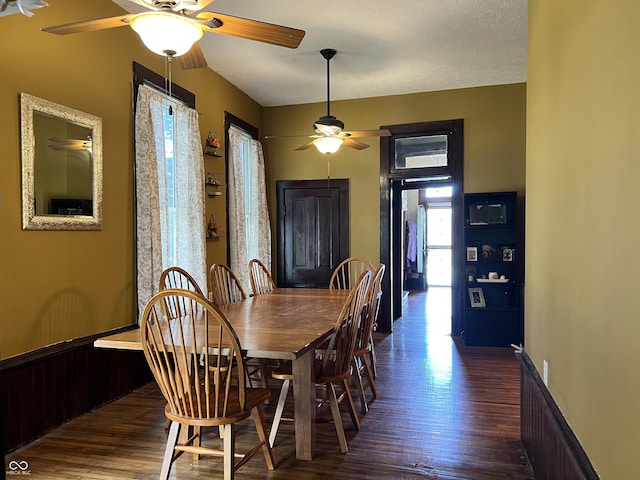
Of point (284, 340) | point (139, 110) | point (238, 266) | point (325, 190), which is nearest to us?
point (284, 340)

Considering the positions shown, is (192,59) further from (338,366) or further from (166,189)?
(338,366)

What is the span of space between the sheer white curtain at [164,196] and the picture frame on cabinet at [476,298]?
3.07 metres

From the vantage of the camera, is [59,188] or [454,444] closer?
[454,444]

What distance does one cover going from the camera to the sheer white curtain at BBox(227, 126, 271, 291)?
533cm

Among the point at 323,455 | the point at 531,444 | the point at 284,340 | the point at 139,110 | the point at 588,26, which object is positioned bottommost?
the point at 323,455

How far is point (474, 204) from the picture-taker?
17.8ft

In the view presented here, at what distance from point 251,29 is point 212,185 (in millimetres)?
2883

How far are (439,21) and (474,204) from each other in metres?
2.29

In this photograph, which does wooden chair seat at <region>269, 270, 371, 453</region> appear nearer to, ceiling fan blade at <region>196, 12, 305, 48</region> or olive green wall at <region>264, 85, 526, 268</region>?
ceiling fan blade at <region>196, 12, 305, 48</region>

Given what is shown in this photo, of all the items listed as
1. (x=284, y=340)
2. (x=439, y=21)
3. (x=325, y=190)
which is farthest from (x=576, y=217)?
(x=325, y=190)

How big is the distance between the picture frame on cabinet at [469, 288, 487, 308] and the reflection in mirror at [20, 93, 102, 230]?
13.3 ft

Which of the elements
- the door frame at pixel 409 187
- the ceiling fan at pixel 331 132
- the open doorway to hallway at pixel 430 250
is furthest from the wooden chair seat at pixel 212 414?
the open doorway to hallway at pixel 430 250

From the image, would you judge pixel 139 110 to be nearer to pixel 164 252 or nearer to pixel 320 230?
pixel 164 252

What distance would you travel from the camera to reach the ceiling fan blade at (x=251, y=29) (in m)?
2.14
